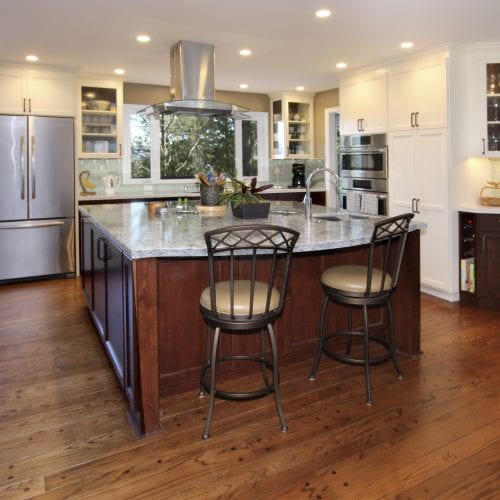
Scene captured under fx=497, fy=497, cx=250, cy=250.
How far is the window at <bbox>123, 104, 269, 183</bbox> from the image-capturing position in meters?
6.82

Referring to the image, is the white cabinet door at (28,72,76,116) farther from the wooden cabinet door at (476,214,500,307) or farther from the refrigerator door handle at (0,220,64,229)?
the wooden cabinet door at (476,214,500,307)

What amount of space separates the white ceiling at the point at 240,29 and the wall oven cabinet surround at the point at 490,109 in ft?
1.03

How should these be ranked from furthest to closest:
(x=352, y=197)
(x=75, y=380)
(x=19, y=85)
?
(x=352, y=197) → (x=19, y=85) → (x=75, y=380)

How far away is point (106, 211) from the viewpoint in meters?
4.21

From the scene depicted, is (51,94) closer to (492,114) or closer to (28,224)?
(28,224)

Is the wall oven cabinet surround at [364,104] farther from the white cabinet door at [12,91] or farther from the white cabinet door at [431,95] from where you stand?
the white cabinet door at [12,91]

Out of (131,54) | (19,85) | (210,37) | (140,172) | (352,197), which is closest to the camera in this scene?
(210,37)

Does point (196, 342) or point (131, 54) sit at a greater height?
point (131, 54)

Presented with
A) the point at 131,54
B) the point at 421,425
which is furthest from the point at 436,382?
the point at 131,54

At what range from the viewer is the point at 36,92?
18.2ft

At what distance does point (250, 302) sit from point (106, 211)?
2.34 metres

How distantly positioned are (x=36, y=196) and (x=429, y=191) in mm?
4211

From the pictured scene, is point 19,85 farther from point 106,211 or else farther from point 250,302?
point 250,302

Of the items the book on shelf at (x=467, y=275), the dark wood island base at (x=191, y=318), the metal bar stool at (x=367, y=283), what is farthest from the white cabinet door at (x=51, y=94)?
the book on shelf at (x=467, y=275)
